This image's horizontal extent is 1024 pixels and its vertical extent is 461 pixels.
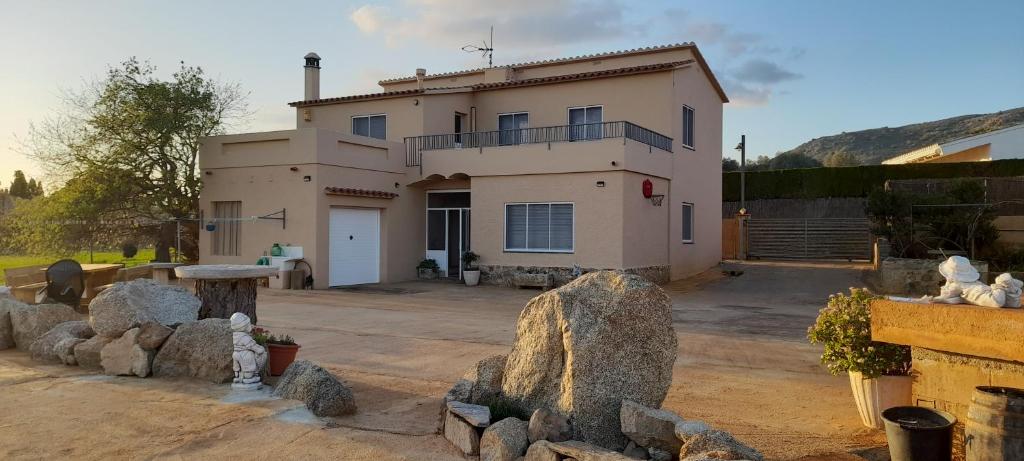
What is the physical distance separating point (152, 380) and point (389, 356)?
2.68m

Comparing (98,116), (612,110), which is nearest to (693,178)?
(612,110)

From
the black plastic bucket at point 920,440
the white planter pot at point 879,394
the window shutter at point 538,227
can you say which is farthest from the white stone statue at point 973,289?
the window shutter at point 538,227

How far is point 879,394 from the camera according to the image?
18.6 feet

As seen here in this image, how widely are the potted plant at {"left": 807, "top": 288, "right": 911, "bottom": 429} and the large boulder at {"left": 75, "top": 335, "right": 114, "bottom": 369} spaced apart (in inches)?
294

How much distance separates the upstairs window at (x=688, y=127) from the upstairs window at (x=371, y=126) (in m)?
9.02

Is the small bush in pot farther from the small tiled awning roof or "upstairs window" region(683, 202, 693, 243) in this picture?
"upstairs window" region(683, 202, 693, 243)

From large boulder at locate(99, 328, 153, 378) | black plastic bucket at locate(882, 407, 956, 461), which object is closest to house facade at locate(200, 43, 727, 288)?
large boulder at locate(99, 328, 153, 378)

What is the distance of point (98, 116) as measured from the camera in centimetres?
1912

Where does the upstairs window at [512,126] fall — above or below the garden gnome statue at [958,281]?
above

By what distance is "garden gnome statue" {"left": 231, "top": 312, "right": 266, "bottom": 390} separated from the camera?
7.05m

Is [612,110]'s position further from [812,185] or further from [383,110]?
[812,185]

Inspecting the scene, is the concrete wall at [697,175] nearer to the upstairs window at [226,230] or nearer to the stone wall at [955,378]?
the upstairs window at [226,230]

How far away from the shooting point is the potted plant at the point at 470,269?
19.3 meters

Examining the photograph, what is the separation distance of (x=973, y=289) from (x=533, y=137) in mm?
15830
